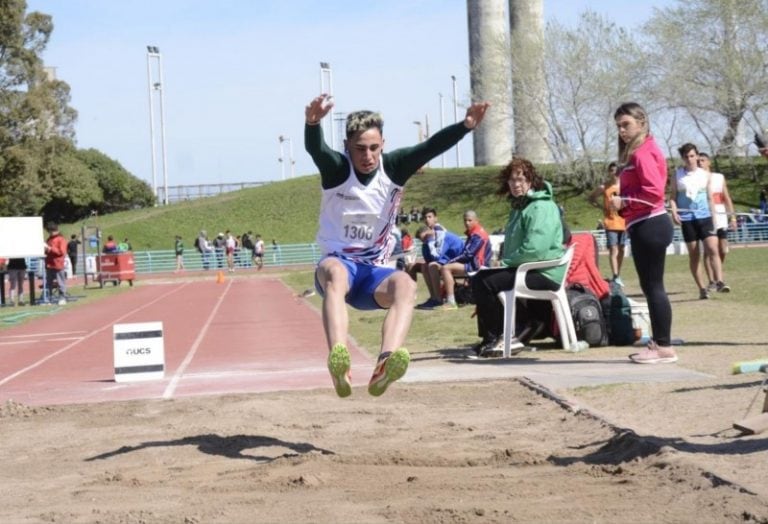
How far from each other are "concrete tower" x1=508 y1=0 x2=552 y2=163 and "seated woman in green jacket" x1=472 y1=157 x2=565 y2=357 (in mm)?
53622

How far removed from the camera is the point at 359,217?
22.6ft

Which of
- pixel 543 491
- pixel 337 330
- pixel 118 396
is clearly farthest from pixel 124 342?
pixel 543 491

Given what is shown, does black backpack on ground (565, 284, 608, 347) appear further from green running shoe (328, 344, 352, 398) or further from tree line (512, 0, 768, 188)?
tree line (512, 0, 768, 188)

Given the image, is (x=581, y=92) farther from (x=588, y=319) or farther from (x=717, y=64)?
(x=588, y=319)

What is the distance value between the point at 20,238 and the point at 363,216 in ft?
76.0

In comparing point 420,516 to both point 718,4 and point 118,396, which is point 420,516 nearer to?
point 118,396

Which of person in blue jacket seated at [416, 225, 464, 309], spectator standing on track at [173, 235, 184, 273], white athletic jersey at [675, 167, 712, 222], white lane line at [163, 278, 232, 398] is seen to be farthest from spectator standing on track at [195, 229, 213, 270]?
white athletic jersey at [675, 167, 712, 222]

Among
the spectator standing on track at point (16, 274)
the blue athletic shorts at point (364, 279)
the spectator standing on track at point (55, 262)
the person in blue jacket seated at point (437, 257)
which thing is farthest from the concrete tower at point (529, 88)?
the blue athletic shorts at point (364, 279)

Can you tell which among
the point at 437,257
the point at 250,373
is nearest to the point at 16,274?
the point at 437,257

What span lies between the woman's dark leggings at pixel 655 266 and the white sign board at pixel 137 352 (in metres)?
3.99

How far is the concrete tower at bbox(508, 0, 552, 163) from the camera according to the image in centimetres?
6425

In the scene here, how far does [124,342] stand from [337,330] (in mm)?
4249

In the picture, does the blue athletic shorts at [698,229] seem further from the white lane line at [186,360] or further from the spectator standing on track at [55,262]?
the spectator standing on track at [55,262]

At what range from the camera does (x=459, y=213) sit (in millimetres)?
65375
